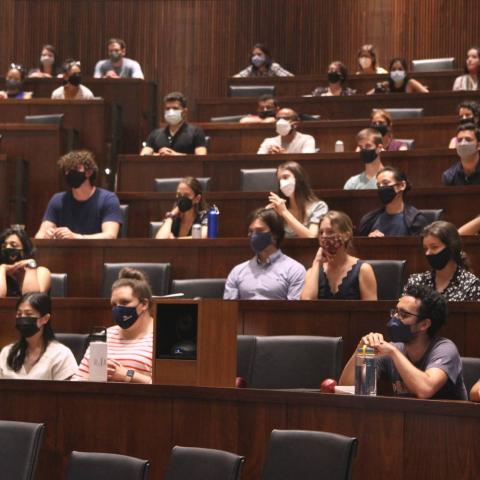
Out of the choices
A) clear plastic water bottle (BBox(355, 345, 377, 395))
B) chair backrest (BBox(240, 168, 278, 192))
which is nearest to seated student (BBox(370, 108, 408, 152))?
chair backrest (BBox(240, 168, 278, 192))

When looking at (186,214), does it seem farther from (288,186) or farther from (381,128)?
(381,128)

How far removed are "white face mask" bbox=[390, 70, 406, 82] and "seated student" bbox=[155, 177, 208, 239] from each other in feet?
6.33

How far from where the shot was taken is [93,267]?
4.14 meters

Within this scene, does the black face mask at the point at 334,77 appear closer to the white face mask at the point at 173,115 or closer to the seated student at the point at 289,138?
the seated student at the point at 289,138

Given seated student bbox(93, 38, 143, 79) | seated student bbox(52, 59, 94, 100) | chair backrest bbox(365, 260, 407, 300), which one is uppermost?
seated student bbox(93, 38, 143, 79)

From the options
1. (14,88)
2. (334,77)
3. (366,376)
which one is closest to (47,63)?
(14,88)

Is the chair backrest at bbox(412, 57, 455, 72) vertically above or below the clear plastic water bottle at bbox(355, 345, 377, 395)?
above

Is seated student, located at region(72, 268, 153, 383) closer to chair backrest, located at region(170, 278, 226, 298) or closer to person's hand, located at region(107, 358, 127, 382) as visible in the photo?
person's hand, located at region(107, 358, 127, 382)

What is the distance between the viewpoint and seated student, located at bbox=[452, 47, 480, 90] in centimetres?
609

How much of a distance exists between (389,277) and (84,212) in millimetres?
1313

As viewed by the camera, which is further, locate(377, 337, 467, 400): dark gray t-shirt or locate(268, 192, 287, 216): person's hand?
locate(268, 192, 287, 216): person's hand

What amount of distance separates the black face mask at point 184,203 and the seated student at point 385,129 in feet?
3.23

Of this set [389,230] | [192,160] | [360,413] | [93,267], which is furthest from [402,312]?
[192,160]

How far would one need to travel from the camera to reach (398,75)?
19.6 feet
